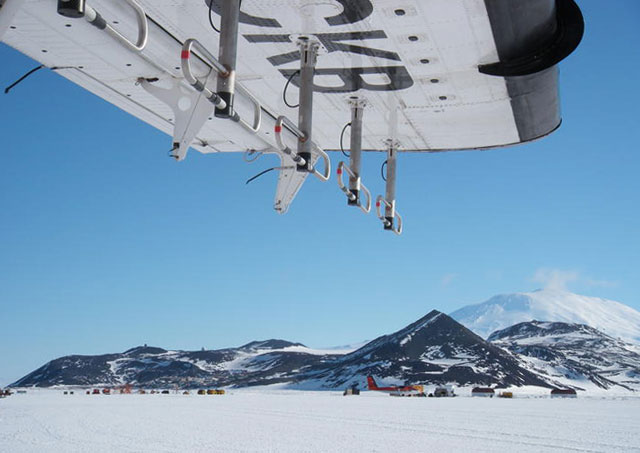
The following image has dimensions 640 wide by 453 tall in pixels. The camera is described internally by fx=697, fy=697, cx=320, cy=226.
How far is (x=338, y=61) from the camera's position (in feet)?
31.0

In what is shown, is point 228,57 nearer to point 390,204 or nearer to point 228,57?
point 228,57

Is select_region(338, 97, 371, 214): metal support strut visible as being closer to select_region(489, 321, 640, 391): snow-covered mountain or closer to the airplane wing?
the airplane wing

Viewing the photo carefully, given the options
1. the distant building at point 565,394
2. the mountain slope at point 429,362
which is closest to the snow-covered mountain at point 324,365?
the mountain slope at point 429,362

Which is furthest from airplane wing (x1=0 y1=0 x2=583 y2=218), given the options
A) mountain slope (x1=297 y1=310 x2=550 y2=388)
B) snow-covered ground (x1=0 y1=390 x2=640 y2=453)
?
A: mountain slope (x1=297 y1=310 x2=550 y2=388)

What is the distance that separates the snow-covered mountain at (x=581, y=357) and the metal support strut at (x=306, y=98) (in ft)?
420

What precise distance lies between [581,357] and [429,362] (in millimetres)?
42073

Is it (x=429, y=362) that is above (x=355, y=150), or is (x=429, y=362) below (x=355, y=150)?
above

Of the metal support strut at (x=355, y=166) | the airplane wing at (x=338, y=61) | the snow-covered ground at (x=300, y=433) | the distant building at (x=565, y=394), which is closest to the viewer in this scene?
the airplane wing at (x=338, y=61)

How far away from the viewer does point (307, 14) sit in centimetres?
809

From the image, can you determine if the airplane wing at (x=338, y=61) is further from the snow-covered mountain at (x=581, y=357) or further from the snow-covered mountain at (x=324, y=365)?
the snow-covered mountain at (x=581, y=357)

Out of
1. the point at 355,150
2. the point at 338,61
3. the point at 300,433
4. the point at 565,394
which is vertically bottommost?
the point at 300,433

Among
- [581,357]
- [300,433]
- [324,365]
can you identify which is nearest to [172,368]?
[324,365]

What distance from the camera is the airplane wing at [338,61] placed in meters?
7.87

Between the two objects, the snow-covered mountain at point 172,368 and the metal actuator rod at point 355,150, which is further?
the snow-covered mountain at point 172,368
